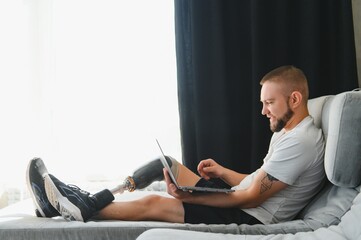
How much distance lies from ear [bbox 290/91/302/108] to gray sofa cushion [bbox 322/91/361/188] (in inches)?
10.1

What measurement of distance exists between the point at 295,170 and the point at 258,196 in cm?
19

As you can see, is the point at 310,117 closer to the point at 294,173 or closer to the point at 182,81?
the point at 294,173

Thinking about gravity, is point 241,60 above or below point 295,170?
above

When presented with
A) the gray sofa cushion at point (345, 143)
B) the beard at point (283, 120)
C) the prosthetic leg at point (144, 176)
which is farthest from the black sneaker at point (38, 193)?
the gray sofa cushion at point (345, 143)

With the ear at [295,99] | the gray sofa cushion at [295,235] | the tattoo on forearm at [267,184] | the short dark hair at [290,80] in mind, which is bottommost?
the gray sofa cushion at [295,235]

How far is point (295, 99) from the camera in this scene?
6.15ft

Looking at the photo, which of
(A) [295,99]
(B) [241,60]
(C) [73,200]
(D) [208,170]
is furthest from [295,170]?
(B) [241,60]

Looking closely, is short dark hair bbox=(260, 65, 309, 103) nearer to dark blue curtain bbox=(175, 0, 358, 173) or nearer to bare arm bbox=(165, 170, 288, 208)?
bare arm bbox=(165, 170, 288, 208)

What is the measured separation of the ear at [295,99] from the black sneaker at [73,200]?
927 millimetres

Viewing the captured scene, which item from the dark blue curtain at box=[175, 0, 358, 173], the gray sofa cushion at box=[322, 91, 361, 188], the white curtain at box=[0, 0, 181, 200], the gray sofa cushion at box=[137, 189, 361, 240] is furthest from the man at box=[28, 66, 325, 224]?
the white curtain at box=[0, 0, 181, 200]

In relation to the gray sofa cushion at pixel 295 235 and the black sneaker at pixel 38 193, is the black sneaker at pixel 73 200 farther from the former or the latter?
the gray sofa cushion at pixel 295 235

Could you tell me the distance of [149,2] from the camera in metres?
3.10

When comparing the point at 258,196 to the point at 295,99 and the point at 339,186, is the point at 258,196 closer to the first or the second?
the point at 339,186

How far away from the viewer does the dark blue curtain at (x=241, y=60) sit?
285 cm
